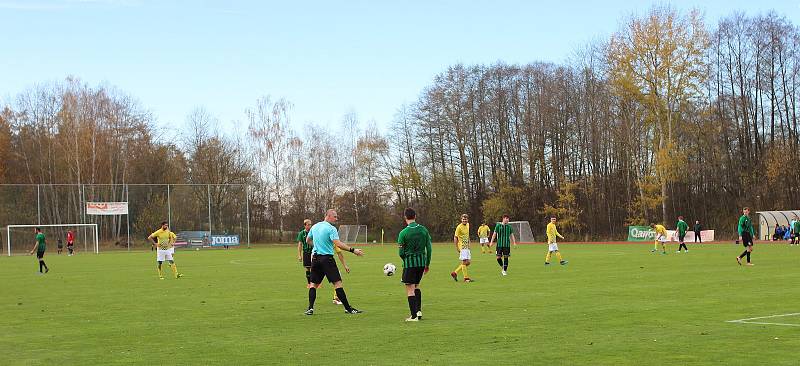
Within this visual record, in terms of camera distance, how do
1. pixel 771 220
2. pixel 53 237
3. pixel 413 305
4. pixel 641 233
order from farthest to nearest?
pixel 641 233 < pixel 53 237 < pixel 771 220 < pixel 413 305

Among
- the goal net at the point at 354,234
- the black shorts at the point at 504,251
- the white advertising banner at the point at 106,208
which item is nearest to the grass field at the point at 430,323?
the black shorts at the point at 504,251

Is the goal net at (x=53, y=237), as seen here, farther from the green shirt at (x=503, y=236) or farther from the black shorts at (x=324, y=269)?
the black shorts at (x=324, y=269)

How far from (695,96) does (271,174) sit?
4734 cm

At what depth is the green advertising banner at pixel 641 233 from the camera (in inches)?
2640

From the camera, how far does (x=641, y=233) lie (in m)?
68.2

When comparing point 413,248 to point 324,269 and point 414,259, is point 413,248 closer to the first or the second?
point 414,259

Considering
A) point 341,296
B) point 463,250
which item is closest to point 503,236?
point 463,250

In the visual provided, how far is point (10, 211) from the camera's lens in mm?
67938

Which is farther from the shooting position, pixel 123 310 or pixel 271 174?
pixel 271 174

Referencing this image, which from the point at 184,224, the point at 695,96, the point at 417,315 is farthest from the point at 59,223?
the point at 417,315

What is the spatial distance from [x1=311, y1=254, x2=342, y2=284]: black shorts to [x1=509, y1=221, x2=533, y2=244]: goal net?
61726mm

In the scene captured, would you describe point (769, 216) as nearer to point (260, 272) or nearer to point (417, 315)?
point (260, 272)

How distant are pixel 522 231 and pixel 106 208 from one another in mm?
35466

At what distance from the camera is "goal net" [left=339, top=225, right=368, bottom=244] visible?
286 feet
